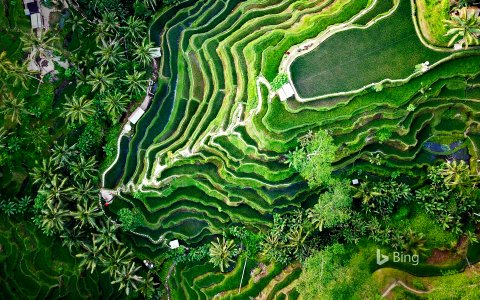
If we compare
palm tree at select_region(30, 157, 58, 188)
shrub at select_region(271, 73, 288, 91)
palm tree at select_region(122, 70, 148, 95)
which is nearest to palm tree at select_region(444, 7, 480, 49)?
shrub at select_region(271, 73, 288, 91)

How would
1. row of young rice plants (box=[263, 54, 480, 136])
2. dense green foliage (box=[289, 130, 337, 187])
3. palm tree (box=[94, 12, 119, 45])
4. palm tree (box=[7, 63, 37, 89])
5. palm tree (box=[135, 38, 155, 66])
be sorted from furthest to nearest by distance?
palm tree (box=[94, 12, 119, 45]) < palm tree (box=[135, 38, 155, 66]) < palm tree (box=[7, 63, 37, 89]) < row of young rice plants (box=[263, 54, 480, 136]) < dense green foliage (box=[289, 130, 337, 187])

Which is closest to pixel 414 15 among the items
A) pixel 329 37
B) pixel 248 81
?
pixel 329 37

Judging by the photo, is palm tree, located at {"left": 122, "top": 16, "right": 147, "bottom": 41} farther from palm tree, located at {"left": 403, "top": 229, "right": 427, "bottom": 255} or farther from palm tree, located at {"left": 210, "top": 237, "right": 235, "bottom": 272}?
palm tree, located at {"left": 403, "top": 229, "right": 427, "bottom": 255}

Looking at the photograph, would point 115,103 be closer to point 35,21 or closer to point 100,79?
point 100,79

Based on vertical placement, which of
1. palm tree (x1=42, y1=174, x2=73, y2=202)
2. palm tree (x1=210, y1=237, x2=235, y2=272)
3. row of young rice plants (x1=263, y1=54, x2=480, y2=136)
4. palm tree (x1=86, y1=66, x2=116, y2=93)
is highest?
Answer: palm tree (x1=86, y1=66, x2=116, y2=93)

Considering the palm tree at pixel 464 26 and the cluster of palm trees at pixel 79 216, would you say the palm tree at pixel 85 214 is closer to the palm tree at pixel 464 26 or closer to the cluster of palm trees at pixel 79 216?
the cluster of palm trees at pixel 79 216

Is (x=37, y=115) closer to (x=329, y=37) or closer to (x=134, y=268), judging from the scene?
(x=134, y=268)

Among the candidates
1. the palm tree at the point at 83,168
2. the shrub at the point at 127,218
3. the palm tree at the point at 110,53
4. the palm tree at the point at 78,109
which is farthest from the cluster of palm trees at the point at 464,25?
the palm tree at the point at 83,168
